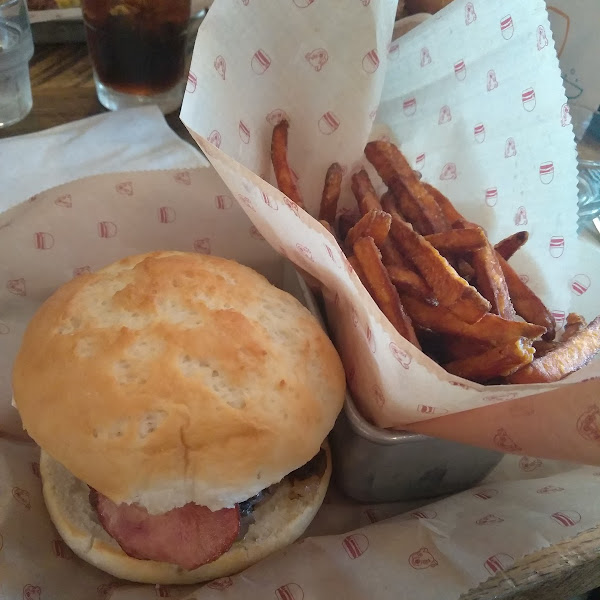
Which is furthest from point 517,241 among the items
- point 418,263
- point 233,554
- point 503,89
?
point 233,554

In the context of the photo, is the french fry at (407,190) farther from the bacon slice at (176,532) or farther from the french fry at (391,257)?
the bacon slice at (176,532)

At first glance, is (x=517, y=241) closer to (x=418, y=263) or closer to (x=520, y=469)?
(x=418, y=263)

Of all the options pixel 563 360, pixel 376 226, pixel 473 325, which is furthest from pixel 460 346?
pixel 376 226

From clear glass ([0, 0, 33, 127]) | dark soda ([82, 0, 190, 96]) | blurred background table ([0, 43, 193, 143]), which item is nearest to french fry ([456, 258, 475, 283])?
blurred background table ([0, 43, 193, 143])

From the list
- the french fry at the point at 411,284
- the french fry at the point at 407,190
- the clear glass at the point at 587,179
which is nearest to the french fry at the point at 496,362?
the french fry at the point at 411,284

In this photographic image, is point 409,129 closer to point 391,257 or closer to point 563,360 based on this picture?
point 391,257

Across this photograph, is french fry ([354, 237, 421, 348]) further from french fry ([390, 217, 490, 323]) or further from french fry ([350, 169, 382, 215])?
french fry ([350, 169, 382, 215])
